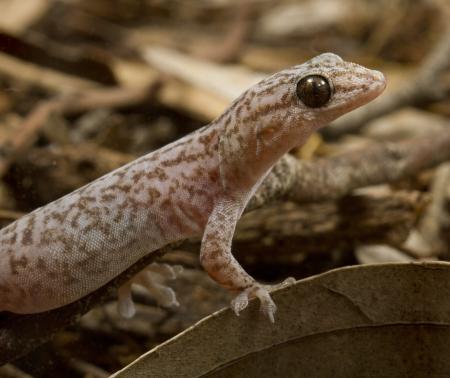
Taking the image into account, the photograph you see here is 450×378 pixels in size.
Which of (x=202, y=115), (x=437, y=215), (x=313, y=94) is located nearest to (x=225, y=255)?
(x=313, y=94)

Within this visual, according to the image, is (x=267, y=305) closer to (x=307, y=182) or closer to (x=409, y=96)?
(x=307, y=182)

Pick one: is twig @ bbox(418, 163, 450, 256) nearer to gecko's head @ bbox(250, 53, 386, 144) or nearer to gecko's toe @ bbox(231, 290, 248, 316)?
gecko's head @ bbox(250, 53, 386, 144)

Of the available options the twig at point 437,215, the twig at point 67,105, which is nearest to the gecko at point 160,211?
the twig at point 67,105

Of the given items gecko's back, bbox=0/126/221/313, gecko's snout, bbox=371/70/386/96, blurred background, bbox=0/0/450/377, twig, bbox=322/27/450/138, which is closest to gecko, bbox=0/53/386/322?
gecko's back, bbox=0/126/221/313

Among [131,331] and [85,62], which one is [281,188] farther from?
[85,62]

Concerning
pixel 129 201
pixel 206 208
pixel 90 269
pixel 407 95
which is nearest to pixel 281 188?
pixel 206 208

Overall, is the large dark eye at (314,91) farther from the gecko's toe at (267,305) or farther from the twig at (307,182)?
the gecko's toe at (267,305)
